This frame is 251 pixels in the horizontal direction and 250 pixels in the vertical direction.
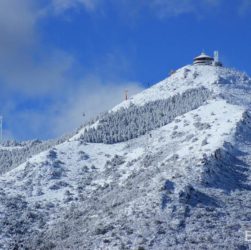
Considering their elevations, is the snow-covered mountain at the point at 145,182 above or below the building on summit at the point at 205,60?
below

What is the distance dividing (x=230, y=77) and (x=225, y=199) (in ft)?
199

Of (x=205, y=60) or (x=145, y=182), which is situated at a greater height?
(x=205, y=60)

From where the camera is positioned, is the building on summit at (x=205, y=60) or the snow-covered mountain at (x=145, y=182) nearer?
the snow-covered mountain at (x=145, y=182)

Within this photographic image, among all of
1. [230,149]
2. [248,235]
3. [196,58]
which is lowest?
[248,235]

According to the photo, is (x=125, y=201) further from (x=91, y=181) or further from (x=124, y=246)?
(x=91, y=181)

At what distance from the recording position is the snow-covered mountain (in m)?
69.4

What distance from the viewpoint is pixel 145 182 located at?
263ft

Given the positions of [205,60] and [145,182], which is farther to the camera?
[205,60]

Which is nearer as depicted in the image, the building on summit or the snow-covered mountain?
the snow-covered mountain

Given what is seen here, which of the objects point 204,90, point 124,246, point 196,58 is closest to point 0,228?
point 124,246

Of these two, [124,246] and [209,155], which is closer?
[124,246]

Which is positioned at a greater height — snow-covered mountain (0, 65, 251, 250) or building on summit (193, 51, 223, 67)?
building on summit (193, 51, 223, 67)

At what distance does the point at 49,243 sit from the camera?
7350 cm

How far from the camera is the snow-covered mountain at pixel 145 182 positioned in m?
69.4
